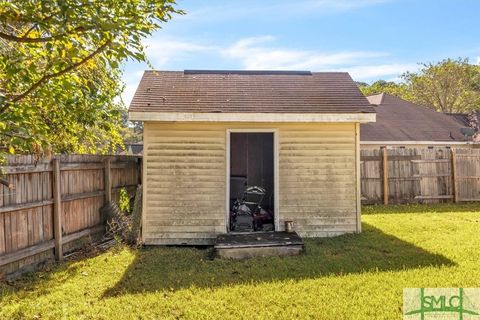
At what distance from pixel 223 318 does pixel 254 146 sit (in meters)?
6.93

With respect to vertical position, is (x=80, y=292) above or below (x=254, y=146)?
below

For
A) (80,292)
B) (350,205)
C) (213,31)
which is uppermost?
(213,31)

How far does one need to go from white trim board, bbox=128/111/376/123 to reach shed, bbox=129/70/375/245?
19 millimetres

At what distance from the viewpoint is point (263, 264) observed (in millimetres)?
5805

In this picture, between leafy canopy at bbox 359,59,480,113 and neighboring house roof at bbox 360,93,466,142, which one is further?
leafy canopy at bbox 359,59,480,113

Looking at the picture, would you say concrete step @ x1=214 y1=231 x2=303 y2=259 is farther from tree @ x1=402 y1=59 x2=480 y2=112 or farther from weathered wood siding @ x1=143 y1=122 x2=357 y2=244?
tree @ x1=402 y1=59 x2=480 y2=112

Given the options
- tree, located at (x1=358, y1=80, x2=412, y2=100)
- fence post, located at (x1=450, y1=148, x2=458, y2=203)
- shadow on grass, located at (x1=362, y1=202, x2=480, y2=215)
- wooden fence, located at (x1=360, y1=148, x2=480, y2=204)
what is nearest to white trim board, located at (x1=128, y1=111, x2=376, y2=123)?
shadow on grass, located at (x1=362, y1=202, x2=480, y2=215)

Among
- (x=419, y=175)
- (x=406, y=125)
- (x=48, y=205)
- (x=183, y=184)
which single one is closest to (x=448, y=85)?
(x=406, y=125)

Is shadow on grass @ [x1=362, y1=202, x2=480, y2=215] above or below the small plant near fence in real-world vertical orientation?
below

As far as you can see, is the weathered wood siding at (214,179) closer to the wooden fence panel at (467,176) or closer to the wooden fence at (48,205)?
the wooden fence at (48,205)

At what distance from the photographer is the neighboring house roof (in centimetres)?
1723

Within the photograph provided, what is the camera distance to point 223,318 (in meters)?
3.90

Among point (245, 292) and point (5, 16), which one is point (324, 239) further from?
point (5, 16)

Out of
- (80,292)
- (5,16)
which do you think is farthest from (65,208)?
(5,16)
